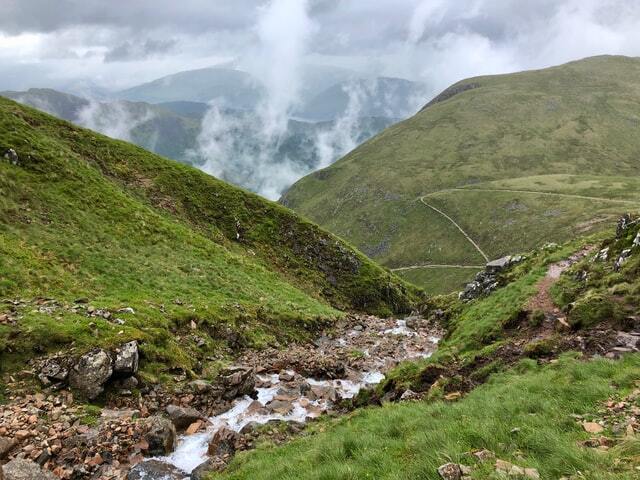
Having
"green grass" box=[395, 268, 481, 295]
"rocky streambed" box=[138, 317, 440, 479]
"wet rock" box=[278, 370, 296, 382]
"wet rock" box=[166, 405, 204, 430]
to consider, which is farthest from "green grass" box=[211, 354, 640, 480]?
"green grass" box=[395, 268, 481, 295]

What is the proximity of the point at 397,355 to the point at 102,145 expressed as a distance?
52.2m

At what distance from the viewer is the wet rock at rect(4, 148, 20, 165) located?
39.9 meters

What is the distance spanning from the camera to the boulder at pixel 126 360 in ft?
68.1

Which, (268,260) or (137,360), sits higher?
(268,260)

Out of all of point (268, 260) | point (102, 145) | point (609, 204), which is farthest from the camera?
point (609, 204)

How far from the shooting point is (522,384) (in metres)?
14.8

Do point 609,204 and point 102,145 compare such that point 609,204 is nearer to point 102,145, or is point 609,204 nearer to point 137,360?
point 102,145

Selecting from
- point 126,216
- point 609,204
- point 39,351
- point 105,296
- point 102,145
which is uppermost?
point 102,145

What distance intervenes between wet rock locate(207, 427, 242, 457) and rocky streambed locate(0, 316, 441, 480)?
39 mm

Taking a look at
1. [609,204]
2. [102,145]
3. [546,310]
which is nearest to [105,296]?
[546,310]

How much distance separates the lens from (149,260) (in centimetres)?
3712

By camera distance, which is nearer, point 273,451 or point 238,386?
point 273,451

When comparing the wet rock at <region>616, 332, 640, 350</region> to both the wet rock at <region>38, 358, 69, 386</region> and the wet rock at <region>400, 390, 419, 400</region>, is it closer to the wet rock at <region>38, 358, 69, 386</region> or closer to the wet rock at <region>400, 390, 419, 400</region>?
the wet rock at <region>400, 390, 419, 400</region>

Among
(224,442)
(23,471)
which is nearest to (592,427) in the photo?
(224,442)
